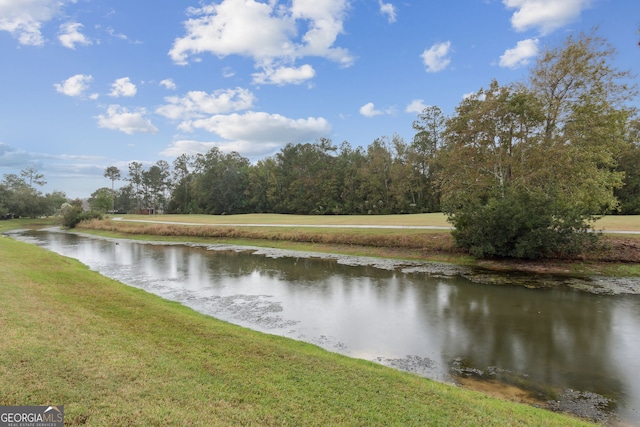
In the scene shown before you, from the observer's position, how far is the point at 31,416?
3.74 meters

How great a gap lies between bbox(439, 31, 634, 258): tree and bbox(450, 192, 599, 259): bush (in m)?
0.05

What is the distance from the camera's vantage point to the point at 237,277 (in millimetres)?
17109

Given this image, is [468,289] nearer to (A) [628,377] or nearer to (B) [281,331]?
(A) [628,377]

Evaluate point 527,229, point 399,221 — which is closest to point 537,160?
point 527,229

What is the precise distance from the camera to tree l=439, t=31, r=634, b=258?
695 inches

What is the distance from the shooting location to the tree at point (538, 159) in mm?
17641

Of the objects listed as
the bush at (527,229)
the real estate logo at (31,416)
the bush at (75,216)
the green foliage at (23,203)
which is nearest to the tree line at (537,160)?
the bush at (527,229)

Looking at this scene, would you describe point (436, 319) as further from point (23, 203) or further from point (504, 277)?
point (23, 203)

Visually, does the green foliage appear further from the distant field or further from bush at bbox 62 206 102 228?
the distant field

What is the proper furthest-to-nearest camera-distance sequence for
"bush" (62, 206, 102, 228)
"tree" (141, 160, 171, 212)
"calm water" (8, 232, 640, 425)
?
1. "tree" (141, 160, 171, 212)
2. "bush" (62, 206, 102, 228)
3. "calm water" (8, 232, 640, 425)

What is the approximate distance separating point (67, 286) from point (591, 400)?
13913 mm

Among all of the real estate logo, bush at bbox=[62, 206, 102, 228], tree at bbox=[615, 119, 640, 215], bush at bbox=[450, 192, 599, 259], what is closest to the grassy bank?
bush at bbox=[450, 192, 599, 259]

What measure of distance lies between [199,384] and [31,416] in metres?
1.77

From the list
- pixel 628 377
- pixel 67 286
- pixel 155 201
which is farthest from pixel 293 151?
pixel 628 377
